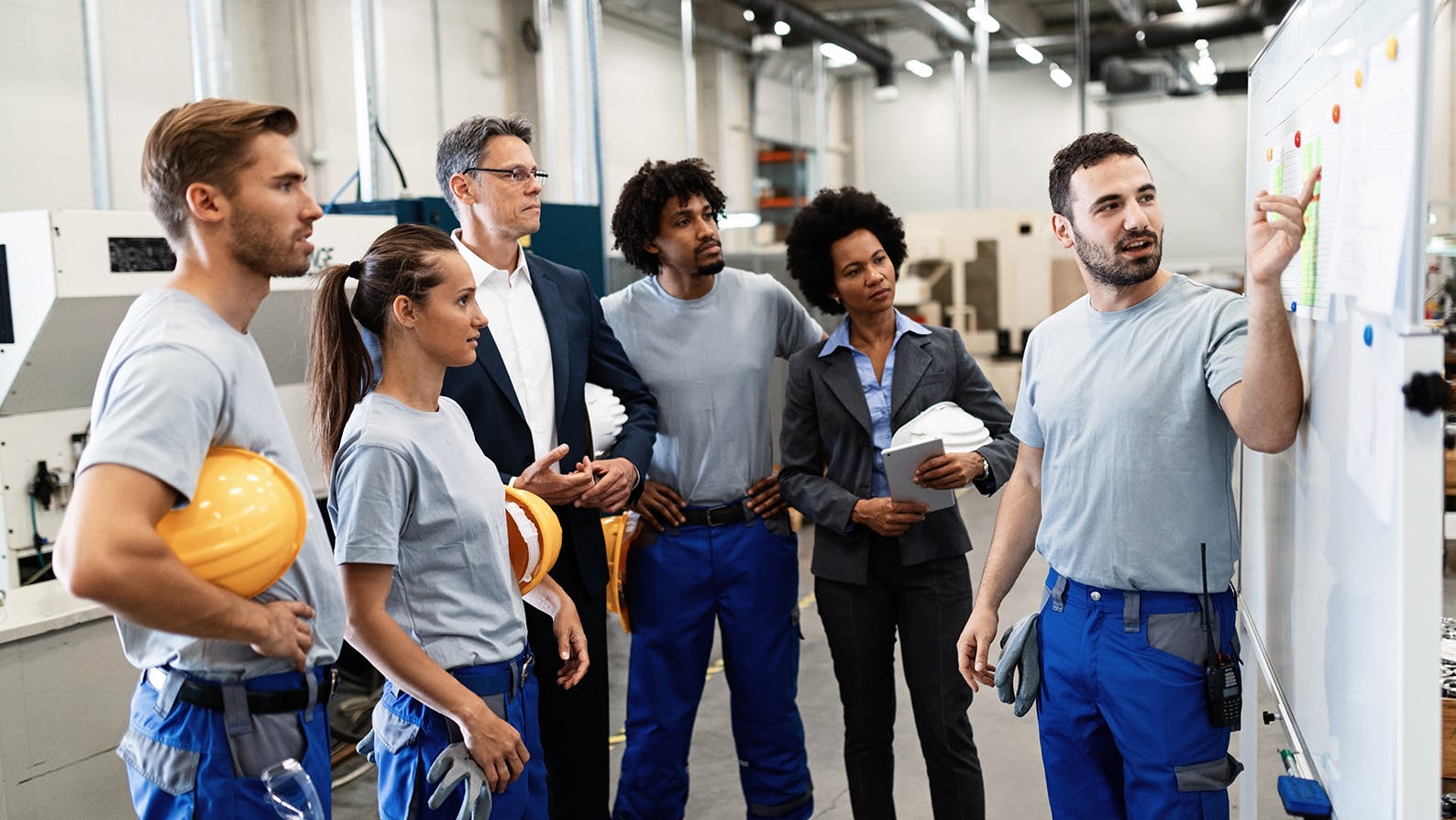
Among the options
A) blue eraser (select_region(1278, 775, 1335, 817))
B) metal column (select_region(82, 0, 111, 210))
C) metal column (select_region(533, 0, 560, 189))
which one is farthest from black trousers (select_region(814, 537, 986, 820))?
metal column (select_region(82, 0, 111, 210))

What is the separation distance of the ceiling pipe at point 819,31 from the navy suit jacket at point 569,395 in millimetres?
8391

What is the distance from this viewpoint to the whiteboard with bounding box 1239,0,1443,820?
3.73 ft

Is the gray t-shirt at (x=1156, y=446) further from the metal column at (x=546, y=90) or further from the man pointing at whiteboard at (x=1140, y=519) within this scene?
the metal column at (x=546, y=90)

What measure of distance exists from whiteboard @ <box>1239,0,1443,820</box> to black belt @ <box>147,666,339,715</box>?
1.26 m

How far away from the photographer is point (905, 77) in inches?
544

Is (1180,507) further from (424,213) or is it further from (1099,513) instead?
(424,213)

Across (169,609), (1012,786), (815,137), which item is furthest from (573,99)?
Answer: (815,137)

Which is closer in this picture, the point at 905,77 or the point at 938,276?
the point at 938,276

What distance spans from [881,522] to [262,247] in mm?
1320

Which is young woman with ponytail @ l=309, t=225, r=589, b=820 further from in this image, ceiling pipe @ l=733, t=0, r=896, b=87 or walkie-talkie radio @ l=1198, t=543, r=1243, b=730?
ceiling pipe @ l=733, t=0, r=896, b=87

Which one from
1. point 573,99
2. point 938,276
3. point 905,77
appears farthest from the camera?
point 905,77

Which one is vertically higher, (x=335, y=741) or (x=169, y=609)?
(x=169, y=609)

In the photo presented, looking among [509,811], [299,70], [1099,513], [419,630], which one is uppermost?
[299,70]

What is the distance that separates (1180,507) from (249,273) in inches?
51.6
